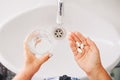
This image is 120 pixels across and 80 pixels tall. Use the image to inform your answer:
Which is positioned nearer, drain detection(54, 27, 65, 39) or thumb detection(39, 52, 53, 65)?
thumb detection(39, 52, 53, 65)

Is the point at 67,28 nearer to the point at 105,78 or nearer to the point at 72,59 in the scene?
the point at 72,59

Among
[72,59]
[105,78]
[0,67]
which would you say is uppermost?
[0,67]

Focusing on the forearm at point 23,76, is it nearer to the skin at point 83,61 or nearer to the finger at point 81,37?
the skin at point 83,61

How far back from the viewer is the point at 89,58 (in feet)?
2.89

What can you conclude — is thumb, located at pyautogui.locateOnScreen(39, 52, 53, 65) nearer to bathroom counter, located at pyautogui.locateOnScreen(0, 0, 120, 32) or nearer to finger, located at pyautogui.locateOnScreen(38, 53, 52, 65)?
finger, located at pyautogui.locateOnScreen(38, 53, 52, 65)

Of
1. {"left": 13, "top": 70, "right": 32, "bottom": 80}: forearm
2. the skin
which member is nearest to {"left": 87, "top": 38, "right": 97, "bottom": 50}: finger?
the skin

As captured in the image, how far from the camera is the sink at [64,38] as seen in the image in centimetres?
93

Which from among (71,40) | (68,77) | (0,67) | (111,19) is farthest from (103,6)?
(0,67)

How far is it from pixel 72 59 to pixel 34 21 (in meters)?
0.19

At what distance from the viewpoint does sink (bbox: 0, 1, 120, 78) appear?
93 centimetres

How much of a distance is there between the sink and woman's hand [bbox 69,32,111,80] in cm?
3

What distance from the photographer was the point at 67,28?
101 cm

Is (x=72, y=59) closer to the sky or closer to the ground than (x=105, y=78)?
closer to the sky

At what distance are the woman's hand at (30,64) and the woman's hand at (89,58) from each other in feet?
0.34
